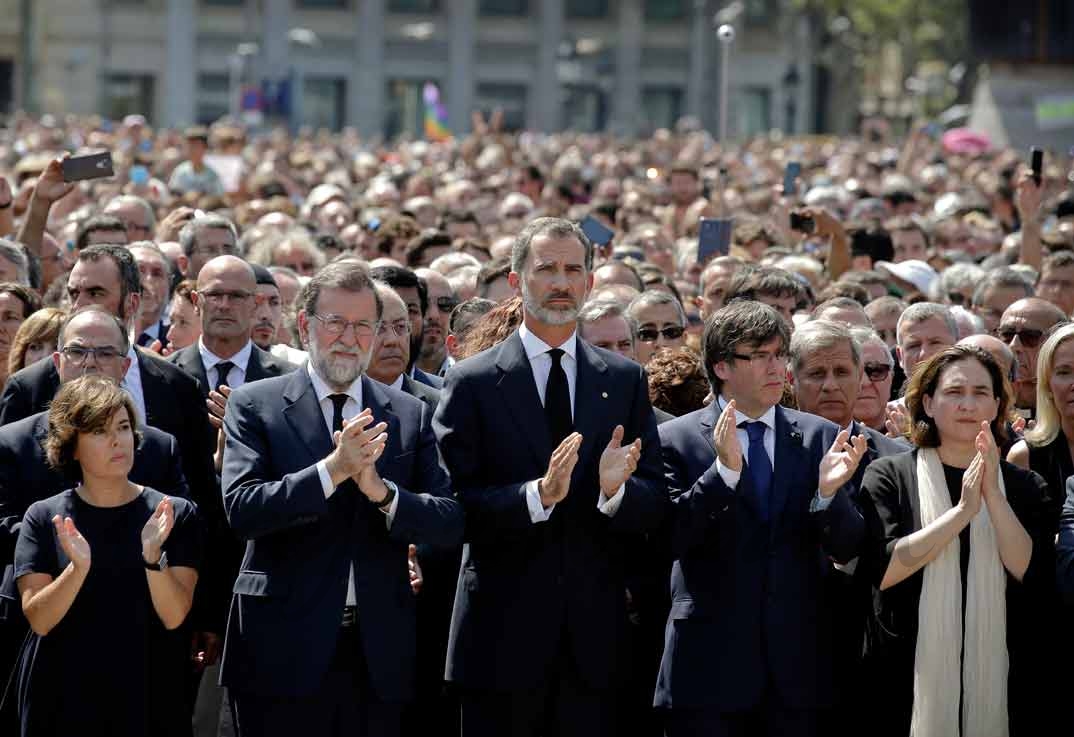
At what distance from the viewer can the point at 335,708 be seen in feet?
21.8

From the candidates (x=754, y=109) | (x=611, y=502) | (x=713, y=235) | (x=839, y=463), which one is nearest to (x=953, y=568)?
(x=839, y=463)

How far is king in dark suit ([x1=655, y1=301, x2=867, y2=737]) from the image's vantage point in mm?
6668

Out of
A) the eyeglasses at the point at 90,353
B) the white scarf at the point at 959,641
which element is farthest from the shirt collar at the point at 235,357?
the white scarf at the point at 959,641

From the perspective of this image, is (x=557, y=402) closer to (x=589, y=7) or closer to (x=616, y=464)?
(x=616, y=464)

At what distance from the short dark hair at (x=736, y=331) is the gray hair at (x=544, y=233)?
50 cm

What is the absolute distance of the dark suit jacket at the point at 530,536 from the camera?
6.73 meters

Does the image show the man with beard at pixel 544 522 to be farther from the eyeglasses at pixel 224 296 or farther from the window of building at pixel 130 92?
the window of building at pixel 130 92

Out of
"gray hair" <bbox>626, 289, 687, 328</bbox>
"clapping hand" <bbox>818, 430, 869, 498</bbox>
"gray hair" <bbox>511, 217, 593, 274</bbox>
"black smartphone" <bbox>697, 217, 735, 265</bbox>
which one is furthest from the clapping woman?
"black smartphone" <bbox>697, 217, 735, 265</bbox>

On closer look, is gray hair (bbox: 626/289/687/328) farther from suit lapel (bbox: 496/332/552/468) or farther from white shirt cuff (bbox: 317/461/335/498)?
white shirt cuff (bbox: 317/461/335/498)

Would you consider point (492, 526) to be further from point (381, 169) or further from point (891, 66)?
point (891, 66)

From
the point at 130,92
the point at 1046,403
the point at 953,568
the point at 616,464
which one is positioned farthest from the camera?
the point at 130,92

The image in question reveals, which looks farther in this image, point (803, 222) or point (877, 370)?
point (803, 222)

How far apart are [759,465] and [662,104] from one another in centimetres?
7489

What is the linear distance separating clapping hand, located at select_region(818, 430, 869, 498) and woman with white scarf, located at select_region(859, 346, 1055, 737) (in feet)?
0.95
